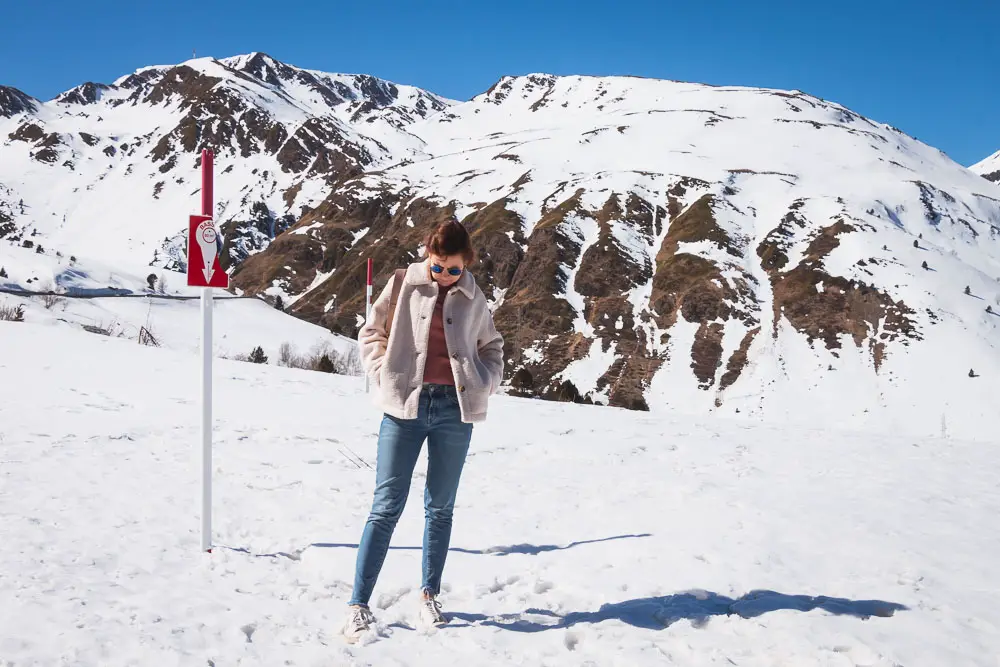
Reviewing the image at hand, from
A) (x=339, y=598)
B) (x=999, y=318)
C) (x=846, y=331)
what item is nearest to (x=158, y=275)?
(x=339, y=598)

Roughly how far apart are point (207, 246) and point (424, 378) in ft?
7.00

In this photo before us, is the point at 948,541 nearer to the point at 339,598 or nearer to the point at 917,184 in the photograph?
the point at 339,598

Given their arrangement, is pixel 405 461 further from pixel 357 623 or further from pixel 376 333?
pixel 357 623

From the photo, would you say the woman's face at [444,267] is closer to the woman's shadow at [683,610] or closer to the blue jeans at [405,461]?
the blue jeans at [405,461]

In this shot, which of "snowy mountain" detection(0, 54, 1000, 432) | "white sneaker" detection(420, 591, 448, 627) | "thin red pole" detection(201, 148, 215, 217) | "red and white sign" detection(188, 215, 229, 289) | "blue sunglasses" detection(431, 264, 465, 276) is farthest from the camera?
"snowy mountain" detection(0, 54, 1000, 432)

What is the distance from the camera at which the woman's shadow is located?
4.41 metres

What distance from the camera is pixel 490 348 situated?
14.4 feet

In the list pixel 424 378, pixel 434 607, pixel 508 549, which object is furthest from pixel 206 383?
pixel 508 549

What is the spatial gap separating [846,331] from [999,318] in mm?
18333

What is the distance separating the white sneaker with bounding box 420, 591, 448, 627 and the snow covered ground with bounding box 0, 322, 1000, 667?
0.07 m

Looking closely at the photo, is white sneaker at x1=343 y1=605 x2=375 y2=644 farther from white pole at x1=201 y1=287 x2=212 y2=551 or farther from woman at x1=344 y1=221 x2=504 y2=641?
white pole at x1=201 y1=287 x2=212 y2=551

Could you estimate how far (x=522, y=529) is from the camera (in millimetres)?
6430

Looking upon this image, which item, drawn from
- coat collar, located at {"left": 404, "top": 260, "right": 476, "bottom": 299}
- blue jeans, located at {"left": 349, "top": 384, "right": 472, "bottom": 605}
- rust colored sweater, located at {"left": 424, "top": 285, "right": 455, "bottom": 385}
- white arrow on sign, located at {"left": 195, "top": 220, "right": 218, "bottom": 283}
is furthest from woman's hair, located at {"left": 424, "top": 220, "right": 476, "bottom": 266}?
white arrow on sign, located at {"left": 195, "top": 220, "right": 218, "bottom": 283}

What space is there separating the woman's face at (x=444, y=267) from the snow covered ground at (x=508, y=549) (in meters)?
2.25
